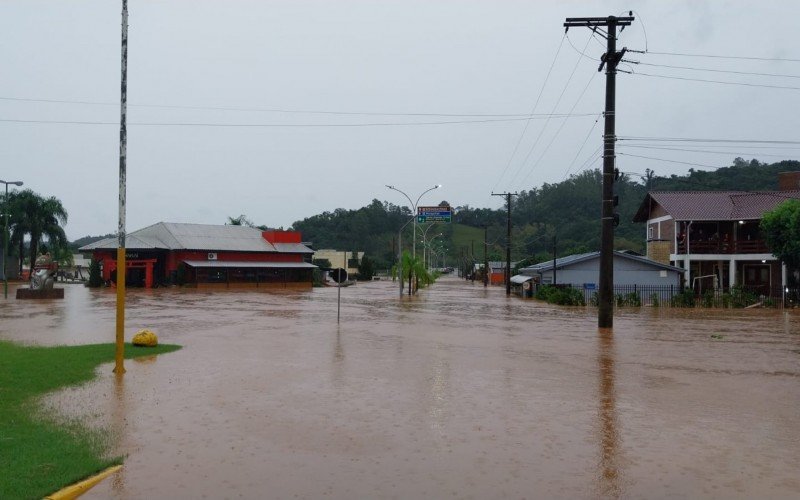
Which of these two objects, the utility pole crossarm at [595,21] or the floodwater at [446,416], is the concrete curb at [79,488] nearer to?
the floodwater at [446,416]

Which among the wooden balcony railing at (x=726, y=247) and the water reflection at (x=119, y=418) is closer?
the water reflection at (x=119, y=418)

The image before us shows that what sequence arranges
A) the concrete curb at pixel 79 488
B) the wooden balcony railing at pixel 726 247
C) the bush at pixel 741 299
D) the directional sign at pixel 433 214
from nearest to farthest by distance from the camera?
the concrete curb at pixel 79 488 < the bush at pixel 741 299 < the wooden balcony railing at pixel 726 247 < the directional sign at pixel 433 214

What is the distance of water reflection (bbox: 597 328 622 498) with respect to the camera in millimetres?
7305

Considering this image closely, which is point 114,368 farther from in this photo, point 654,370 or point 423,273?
point 423,273

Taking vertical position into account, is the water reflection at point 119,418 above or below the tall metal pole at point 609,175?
below

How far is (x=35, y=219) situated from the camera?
238ft

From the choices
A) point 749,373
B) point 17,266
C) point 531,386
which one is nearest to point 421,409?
point 531,386

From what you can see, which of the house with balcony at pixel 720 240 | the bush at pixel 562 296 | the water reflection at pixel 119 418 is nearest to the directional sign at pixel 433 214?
the bush at pixel 562 296

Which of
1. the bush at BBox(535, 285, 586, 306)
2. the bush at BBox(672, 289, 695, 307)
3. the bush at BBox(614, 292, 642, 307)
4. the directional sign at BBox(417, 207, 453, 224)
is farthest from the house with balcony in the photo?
the directional sign at BBox(417, 207, 453, 224)

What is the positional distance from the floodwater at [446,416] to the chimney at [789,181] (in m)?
40.9

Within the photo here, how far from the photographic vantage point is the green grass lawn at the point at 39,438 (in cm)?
682

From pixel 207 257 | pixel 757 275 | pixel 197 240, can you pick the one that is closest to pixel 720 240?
pixel 757 275

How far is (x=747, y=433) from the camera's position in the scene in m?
9.63

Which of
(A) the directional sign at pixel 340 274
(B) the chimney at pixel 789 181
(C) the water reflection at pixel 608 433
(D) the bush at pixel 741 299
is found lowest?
(C) the water reflection at pixel 608 433
